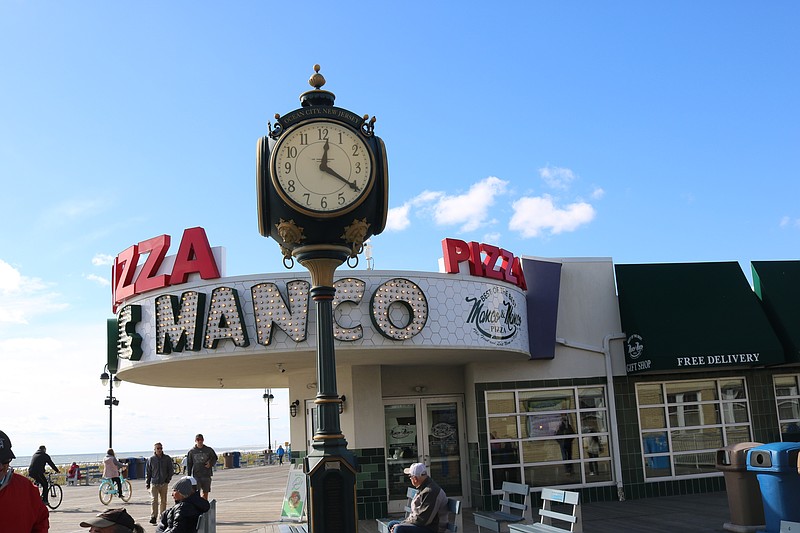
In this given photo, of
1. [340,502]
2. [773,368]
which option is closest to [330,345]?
[340,502]

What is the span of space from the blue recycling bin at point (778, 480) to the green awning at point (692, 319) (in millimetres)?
6219

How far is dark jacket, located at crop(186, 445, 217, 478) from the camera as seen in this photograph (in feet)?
52.7

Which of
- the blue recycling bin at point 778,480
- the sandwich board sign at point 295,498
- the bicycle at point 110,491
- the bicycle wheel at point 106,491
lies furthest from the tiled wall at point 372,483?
the bicycle wheel at point 106,491

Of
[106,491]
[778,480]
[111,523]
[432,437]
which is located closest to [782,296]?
[778,480]

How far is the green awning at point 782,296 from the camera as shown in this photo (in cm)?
1759

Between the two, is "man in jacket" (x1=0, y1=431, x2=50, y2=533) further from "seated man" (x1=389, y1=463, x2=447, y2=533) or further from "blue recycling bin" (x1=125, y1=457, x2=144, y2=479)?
"blue recycling bin" (x1=125, y1=457, x2=144, y2=479)

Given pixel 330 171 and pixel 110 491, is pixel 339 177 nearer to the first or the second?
pixel 330 171

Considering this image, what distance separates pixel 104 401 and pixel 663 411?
27.7 m

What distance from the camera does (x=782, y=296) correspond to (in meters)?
18.2

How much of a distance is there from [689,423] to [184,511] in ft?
46.5

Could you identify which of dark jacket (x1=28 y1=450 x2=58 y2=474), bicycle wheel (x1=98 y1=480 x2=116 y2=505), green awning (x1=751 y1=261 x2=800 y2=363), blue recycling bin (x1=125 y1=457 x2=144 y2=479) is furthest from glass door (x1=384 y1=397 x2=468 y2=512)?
blue recycling bin (x1=125 y1=457 x2=144 y2=479)

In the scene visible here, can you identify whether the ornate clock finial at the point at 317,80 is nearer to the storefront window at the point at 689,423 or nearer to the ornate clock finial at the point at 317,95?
the ornate clock finial at the point at 317,95

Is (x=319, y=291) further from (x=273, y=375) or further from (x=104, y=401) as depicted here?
(x=104, y=401)

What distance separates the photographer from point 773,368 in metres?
18.9
